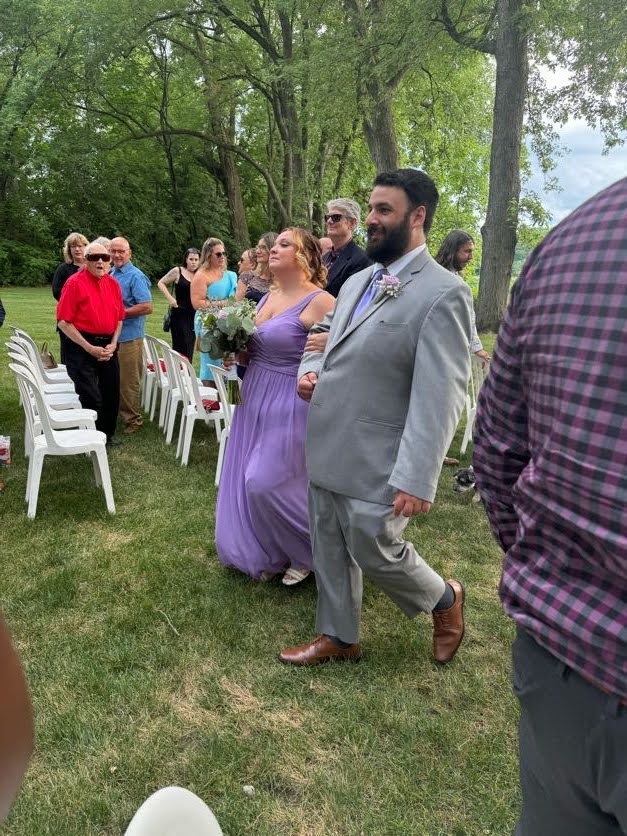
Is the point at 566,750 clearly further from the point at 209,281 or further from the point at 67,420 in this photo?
the point at 209,281

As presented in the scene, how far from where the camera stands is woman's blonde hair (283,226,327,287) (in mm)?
3869

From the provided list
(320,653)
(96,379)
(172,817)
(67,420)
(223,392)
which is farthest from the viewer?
(96,379)

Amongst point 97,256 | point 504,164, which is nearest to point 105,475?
point 97,256

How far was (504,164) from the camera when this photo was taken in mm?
12258

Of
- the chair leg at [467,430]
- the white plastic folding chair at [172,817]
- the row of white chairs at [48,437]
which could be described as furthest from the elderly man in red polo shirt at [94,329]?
the white plastic folding chair at [172,817]

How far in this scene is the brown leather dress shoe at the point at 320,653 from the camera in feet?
10.4

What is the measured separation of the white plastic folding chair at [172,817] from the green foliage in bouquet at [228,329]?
2957 mm

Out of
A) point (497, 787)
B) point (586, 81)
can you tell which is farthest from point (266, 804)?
point (586, 81)

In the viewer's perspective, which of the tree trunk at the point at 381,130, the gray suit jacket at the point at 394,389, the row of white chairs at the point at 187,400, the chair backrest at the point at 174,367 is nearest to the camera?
the gray suit jacket at the point at 394,389

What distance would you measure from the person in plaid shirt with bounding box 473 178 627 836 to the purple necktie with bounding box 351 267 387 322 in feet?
5.28

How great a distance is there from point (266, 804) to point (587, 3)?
43.6 ft

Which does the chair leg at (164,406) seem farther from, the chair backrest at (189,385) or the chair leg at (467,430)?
the chair leg at (467,430)

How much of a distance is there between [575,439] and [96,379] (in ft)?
20.6

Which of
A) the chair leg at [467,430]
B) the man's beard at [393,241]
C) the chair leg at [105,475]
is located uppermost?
the man's beard at [393,241]
